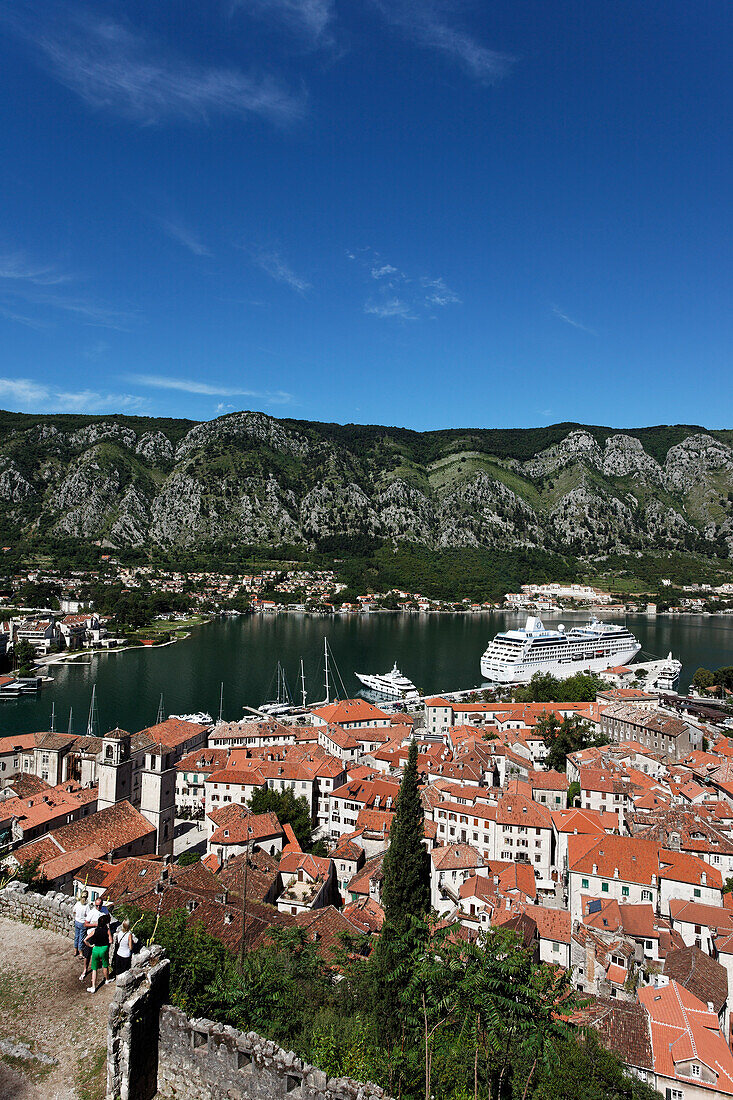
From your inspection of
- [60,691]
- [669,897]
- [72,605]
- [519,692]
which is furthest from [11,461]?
[669,897]

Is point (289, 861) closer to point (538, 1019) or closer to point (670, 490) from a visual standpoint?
point (538, 1019)

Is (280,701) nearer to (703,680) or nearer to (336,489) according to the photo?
(703,680)

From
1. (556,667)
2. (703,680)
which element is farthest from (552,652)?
(703,680)

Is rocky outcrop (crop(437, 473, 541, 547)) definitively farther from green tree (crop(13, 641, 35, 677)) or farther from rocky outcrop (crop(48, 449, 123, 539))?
green tree (crop(13, 641, 35, 677))

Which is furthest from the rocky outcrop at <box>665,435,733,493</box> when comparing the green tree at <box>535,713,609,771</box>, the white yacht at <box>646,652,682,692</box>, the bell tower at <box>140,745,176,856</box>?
the bell tower at <box>140,745,176,856</box>

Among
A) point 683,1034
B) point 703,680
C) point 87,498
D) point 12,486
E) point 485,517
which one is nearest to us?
point 683,1034

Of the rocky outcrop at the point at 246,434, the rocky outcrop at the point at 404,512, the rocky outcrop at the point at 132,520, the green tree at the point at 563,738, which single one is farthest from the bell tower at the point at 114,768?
the rocky outcrop at the point at 246,434

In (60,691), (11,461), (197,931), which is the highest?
(11,461)
